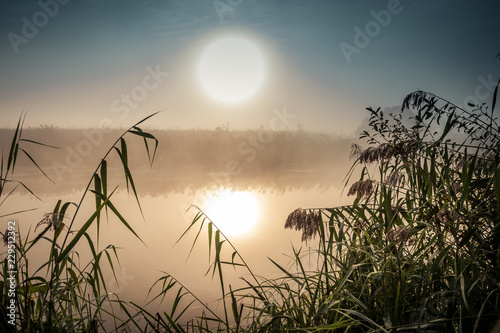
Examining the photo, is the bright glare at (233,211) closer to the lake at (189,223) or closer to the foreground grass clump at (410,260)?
the lake at (189,223)

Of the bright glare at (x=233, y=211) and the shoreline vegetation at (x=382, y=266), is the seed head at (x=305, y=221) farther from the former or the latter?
the bright glare at (x=233, y=211)

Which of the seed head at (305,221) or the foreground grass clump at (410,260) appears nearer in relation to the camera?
the foreground grass clump at (410,260)

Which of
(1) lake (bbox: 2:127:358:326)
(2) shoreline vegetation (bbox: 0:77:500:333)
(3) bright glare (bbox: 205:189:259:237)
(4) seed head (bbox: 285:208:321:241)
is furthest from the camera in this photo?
(3) bright glare (bbox: 205:189:259:237)

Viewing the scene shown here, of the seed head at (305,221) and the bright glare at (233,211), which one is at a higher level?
the seed head at (305,221)

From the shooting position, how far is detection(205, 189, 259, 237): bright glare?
13.7ft

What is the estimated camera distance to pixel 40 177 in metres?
8.56

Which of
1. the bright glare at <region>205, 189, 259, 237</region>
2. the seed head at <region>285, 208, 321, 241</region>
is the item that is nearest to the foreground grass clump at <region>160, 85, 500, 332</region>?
the seed head at <region>285, 208, 321, 241</region>

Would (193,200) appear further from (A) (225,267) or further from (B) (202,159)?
(B) (202,159)

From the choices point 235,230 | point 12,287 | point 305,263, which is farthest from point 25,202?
point 12,287

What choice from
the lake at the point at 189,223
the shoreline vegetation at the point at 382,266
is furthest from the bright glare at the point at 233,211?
the shoreline vegetation at the point at 382,266

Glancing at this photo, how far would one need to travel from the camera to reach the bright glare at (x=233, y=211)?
4180 millimetres

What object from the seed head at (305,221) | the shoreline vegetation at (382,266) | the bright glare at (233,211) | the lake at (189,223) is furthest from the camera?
the bright glare at (233,211)

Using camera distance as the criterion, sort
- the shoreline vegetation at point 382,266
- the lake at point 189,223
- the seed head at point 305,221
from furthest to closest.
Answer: the lake at point 189,223 → the seed head at point 305,221 → the shoreline vegetation at point 382,266

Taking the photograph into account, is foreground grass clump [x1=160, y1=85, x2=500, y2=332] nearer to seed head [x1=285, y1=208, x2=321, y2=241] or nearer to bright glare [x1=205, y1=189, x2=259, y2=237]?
seed head [x1=285, y1=208, x2=321, y2=241]
